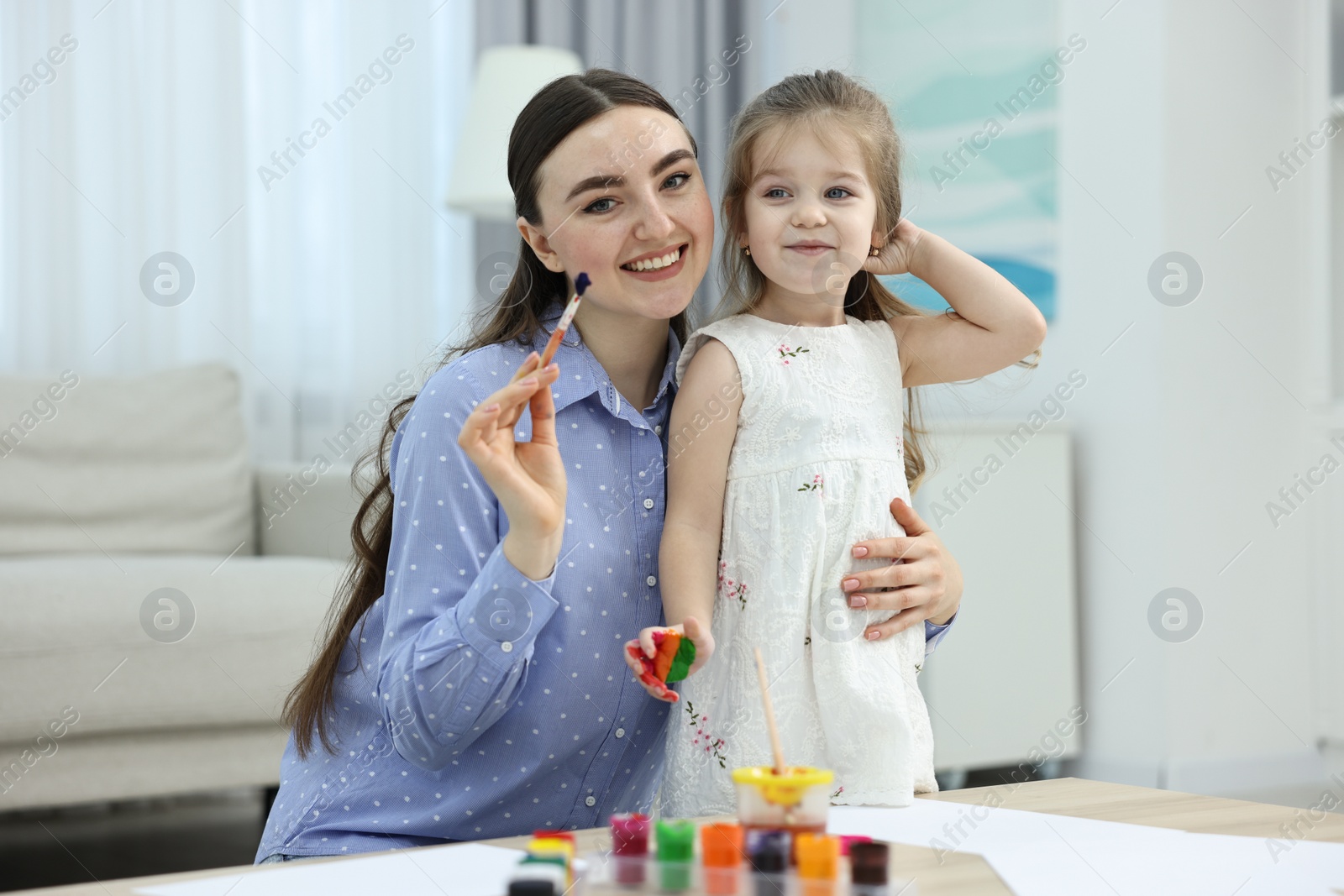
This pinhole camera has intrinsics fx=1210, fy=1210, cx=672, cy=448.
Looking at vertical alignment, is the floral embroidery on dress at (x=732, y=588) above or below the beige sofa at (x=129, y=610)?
above

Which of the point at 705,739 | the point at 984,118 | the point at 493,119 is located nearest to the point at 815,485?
the point at 705,739

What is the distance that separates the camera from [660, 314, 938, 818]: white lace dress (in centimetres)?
97

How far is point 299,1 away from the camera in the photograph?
3.08 metres

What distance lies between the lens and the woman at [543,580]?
95 cm

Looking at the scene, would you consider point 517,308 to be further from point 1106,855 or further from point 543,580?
point 1106,855

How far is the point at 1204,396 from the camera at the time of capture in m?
2.61

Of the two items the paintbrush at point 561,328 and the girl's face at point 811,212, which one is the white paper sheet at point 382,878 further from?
the girl's face at point 811,212

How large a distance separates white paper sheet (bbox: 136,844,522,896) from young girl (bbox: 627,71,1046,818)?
11.2 inches

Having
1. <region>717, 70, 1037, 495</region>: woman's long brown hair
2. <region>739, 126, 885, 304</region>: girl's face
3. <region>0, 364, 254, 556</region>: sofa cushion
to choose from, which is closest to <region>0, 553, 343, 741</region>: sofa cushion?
<region>0, 364, 254, 556</region>: sofa cushion

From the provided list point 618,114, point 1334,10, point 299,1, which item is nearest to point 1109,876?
point 618,114

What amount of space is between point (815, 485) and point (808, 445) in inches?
1.5

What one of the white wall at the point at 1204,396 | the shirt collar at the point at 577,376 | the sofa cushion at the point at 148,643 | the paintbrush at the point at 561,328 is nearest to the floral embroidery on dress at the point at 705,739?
the shirt collar at the point at 577,376

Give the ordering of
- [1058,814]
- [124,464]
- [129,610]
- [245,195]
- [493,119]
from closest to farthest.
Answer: [1058,814], [129,610], [124,464], [493,119], [245,195]

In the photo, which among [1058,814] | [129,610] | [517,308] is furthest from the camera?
[129,610]
